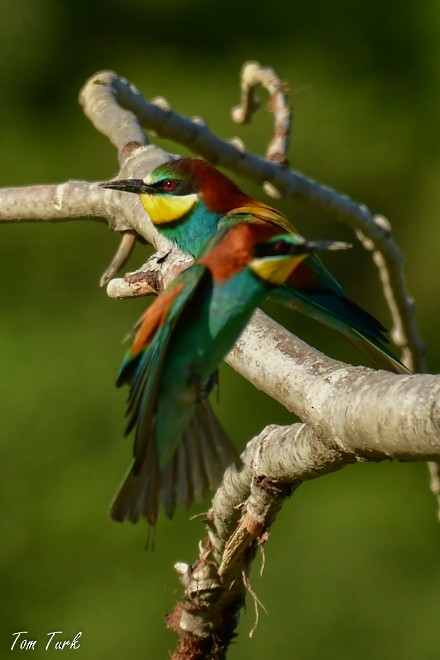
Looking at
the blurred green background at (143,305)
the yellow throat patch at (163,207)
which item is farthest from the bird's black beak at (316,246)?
the blurred green background at (143,305)

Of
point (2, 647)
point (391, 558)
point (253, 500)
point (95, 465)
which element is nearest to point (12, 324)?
point (95, 465)

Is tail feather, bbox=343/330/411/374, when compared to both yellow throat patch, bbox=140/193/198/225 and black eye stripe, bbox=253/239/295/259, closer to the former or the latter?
yellow throat patch, bbox=140/193/198/225

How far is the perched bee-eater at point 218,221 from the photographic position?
2.11 metres

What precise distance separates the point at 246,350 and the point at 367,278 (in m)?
2.22

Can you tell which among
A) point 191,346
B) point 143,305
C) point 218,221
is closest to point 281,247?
point 191,346

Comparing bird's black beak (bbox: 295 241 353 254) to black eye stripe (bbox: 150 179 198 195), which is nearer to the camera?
bird's black beak (bbox: 295 241 353 254)

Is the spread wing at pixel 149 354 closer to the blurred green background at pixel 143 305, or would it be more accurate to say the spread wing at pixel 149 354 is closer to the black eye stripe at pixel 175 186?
the black eye stripe at pixel 175 186

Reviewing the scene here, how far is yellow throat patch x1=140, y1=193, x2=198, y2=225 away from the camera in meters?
2.11

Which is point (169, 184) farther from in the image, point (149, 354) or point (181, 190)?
point (149, 354)

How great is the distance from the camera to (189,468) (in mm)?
1622

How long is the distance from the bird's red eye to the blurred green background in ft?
4.22

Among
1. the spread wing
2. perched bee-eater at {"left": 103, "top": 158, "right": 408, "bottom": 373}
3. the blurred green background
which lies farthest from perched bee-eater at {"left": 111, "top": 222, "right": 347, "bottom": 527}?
the blurred green background

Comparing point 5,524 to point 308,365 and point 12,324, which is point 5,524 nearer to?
point 12,324

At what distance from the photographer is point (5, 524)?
143 inches
